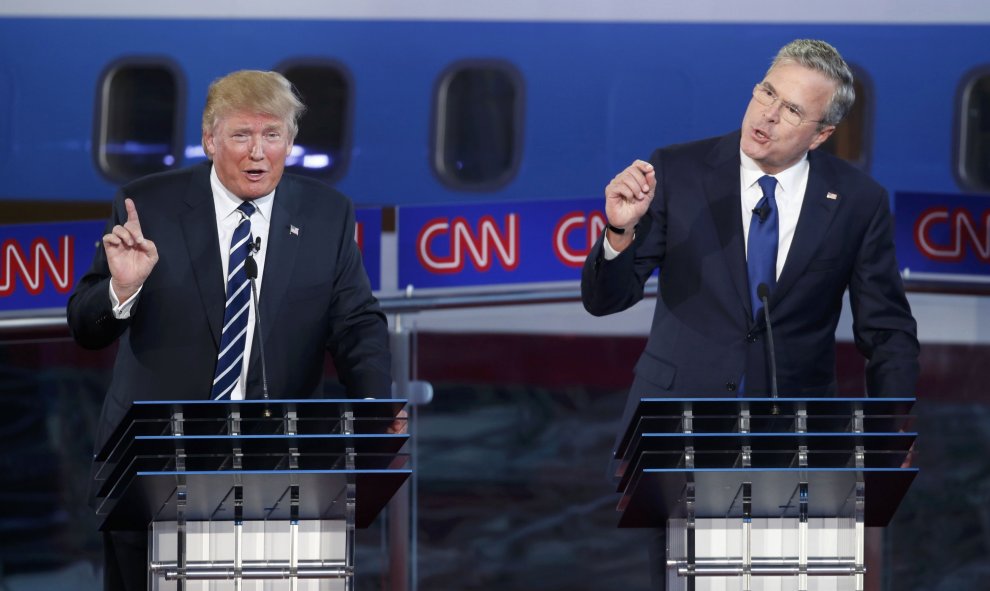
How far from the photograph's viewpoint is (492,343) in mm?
5039

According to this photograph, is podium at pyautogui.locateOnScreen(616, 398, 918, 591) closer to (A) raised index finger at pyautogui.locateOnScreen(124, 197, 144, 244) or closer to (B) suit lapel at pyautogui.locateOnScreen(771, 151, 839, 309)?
(B) suit lapel at pyautogui.locateOnScreen(771, 151, 839, 309)

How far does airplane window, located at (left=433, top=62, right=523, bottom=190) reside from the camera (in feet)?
17.3

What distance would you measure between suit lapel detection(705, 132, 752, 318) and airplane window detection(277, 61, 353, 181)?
7.89ft

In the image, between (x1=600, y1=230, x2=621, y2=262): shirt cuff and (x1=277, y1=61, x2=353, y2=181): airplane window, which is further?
(x1=277, y1=61, x2=353, y2=181): airplane window

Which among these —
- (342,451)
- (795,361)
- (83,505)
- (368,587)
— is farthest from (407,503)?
(342,451)

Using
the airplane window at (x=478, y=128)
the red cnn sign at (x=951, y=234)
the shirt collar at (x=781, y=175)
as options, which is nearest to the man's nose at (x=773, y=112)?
the shirt collar at (x=781, y=175)

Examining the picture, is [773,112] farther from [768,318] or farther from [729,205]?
[768,318]

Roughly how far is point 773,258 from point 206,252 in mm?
1077

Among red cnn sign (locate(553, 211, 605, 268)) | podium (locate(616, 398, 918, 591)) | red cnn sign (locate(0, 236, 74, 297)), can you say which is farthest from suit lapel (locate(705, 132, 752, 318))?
red cnn sign (locate(0, 236, 74, 297))

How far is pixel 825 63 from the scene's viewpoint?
3.00 metres

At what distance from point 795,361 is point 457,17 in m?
2.62

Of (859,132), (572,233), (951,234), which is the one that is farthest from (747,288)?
(859,132)

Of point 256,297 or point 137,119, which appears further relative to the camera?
point 137,119

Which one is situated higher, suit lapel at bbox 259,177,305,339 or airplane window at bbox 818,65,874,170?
airplane window at bbox 818,65,874,170
